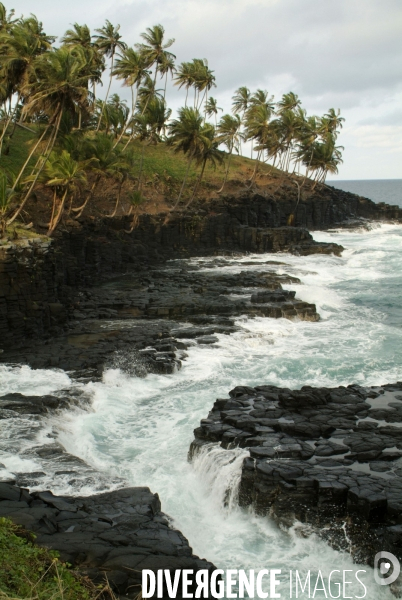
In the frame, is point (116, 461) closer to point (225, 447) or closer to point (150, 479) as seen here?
point (150, 479)

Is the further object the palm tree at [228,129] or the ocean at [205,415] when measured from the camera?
the palm tree at [228,129]

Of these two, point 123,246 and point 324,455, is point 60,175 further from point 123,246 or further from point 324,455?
point 324,455

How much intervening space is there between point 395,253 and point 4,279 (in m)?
42.6

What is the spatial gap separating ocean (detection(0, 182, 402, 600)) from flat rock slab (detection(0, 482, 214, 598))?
45.8 inches

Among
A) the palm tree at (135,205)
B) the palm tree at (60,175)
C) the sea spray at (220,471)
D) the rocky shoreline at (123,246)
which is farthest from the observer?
the palm tree at (135,205)

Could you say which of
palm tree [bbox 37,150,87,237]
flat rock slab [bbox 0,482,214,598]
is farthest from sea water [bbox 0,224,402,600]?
palm tree [bbox 37,150,87,237]

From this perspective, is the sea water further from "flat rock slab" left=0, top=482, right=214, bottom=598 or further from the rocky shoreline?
the rocky shoreline

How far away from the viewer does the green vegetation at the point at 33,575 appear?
334 inches

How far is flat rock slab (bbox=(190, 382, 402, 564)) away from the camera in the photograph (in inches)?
528

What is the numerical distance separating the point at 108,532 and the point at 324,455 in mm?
6278

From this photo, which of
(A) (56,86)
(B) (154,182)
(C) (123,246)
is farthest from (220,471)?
(B) (154,182)

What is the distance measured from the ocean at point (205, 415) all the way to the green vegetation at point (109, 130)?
12275 mm

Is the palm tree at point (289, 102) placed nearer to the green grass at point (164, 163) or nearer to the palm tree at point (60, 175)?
the green grass at point (164, 163)

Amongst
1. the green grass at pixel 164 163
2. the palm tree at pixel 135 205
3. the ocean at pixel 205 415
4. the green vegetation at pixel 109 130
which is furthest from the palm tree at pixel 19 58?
the green grass at pixel 164 163
